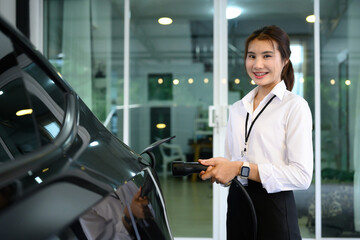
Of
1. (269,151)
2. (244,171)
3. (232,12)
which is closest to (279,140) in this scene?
(269,151)

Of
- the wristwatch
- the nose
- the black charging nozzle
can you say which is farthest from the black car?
the nose

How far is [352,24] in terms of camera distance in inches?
151

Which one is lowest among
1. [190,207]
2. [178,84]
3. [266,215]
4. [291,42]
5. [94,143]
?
[190,207]

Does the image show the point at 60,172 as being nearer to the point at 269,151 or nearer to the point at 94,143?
the point at 94,143

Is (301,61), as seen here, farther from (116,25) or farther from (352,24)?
(116,25)

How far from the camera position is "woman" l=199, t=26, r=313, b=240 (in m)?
1.19

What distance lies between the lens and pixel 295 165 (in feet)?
3.90

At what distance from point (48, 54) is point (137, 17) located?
971 mm

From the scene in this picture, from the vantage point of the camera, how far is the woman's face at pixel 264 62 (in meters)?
1.29

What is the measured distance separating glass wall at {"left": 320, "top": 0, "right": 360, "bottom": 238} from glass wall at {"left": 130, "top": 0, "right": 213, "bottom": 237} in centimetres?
103

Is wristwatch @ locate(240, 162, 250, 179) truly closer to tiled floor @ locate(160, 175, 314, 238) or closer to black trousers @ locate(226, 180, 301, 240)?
black trousers @ locate(226, 180, 301, 240)

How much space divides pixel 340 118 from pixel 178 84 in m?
1.49

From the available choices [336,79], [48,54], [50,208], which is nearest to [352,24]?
[336,79]

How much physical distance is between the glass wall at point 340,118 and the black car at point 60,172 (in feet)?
10.3
